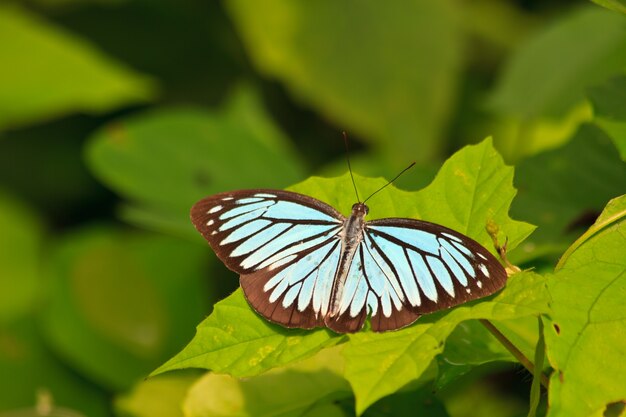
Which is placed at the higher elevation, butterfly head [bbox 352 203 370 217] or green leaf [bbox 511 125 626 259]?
butterfly head [bbox 352 203 370 217]

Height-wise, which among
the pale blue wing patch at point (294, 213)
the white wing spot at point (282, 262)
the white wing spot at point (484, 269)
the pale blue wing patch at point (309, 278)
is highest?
the pale blue wing patch at point (294, 213)

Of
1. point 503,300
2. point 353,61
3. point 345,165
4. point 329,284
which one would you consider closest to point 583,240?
point 503,300

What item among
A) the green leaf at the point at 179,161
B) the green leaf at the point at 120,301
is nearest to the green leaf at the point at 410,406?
the green leaf at the point at 179,161

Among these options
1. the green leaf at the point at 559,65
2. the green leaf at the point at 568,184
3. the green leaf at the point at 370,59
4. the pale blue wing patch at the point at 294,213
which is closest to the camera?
the pale blue wing patch at the point at 294,213

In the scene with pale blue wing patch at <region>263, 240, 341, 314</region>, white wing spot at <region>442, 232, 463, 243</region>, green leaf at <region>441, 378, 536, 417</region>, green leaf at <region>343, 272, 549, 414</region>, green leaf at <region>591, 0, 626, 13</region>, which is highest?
green leaf at <region>591, 0, 626, 13</region>

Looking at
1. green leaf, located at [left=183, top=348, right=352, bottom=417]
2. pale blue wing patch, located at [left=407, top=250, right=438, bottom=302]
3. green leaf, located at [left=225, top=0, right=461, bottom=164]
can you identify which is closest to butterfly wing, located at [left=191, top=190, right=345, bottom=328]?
pale blue wing patch, located at [left=407, top=250, right=438, bottom=302]

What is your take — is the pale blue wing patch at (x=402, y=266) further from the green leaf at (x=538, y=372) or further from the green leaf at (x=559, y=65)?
the green leaf at (x=559, y=65)

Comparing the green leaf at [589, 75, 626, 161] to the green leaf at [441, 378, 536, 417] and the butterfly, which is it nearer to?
the butterfly

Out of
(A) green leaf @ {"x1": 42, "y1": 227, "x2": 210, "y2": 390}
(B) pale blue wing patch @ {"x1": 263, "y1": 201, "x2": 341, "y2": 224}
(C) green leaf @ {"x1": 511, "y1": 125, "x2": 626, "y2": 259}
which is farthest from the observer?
(A) green leaf @ {"x1": 42, "y1": 227, "x2": 210, "y2": 390}

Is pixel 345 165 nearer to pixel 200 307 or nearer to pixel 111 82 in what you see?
pixel 200 307
